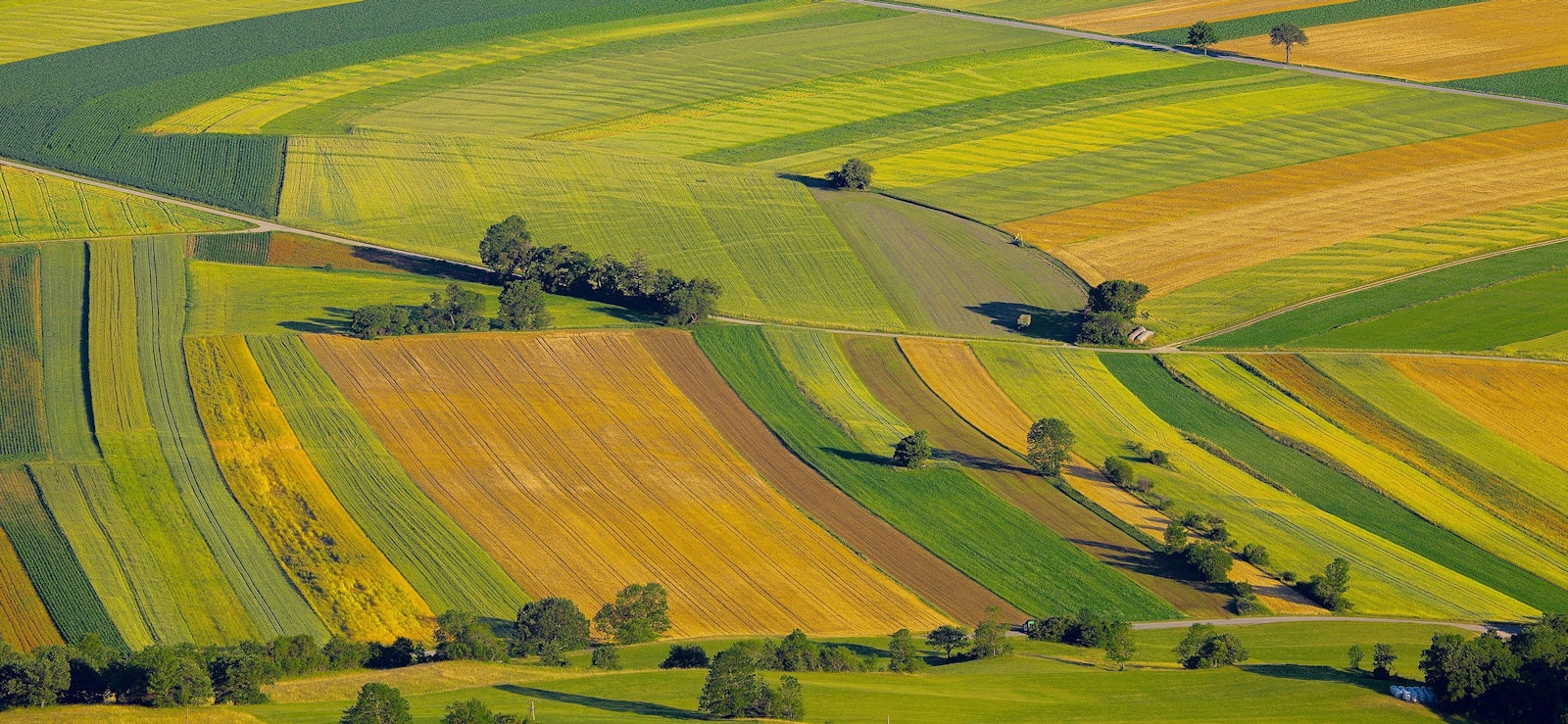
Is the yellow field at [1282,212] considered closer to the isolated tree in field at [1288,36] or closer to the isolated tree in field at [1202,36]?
the isolated tree in field at [1288,36]

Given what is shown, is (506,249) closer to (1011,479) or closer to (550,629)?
Result: (1011,479)

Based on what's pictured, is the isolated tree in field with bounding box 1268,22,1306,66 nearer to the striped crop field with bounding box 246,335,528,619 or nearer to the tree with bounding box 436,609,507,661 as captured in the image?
the striped crop field with bounding box 246,335,528,619

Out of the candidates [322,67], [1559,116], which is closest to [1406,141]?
[1559,116]

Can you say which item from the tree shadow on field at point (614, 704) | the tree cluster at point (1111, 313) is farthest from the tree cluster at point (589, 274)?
the tree shadow on field at point (614, 704)

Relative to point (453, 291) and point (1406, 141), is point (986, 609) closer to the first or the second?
point (453, 291)

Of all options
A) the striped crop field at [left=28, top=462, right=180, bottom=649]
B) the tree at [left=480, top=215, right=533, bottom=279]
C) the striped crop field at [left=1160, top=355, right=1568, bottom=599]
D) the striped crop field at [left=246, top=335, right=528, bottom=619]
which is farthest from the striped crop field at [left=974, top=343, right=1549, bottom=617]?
the striped crop field at [left=28, top=462, right=180, bottom=649]

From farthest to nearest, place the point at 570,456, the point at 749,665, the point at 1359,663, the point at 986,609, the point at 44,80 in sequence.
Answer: the point at 44,80, the point at 570,456, the point at 986,609, the point at 1359,663, the point at 749,665
